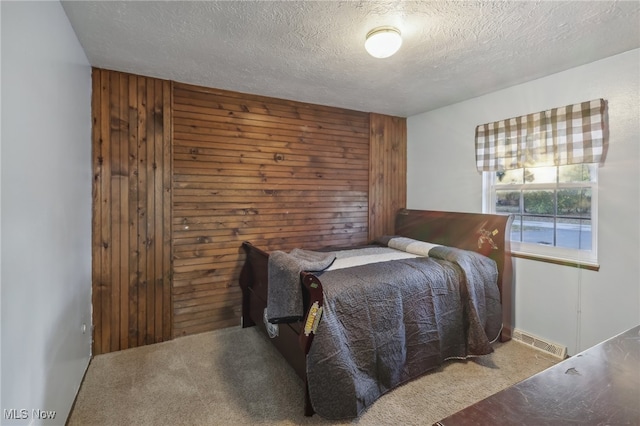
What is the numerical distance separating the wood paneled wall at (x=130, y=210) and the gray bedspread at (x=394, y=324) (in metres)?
1.63

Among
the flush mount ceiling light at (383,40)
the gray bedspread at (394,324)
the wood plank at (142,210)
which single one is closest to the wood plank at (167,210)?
the wood plank at (142,210)

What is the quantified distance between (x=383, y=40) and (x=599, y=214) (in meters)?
2.08

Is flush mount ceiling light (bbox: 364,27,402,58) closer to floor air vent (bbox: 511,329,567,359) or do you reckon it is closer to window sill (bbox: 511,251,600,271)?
window sill (bbox: 511,251,600,271)

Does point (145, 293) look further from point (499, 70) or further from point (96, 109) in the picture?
point (499, 70)

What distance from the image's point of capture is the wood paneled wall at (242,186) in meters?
2.86

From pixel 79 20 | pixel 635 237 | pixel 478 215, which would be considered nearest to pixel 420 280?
pixel 478 215

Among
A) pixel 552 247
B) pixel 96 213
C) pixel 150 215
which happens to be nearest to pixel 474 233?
pixel 552 247

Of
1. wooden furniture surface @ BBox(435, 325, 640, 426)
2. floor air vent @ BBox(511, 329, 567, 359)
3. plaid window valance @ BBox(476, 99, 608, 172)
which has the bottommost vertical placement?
floor air vent @ BBox(511, 329, 567, 359)

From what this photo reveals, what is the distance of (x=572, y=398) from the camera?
2.49 feet

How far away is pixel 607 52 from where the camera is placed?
86.4 inches

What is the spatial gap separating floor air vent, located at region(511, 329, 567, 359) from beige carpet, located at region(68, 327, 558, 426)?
70 mm

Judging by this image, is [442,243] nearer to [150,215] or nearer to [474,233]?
[474,233]

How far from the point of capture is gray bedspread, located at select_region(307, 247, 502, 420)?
1.79 m

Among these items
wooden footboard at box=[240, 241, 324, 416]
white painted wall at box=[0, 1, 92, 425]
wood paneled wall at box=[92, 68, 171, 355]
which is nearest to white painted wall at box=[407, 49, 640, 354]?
wooden footboard at box=[240, 241, 324, 416]
